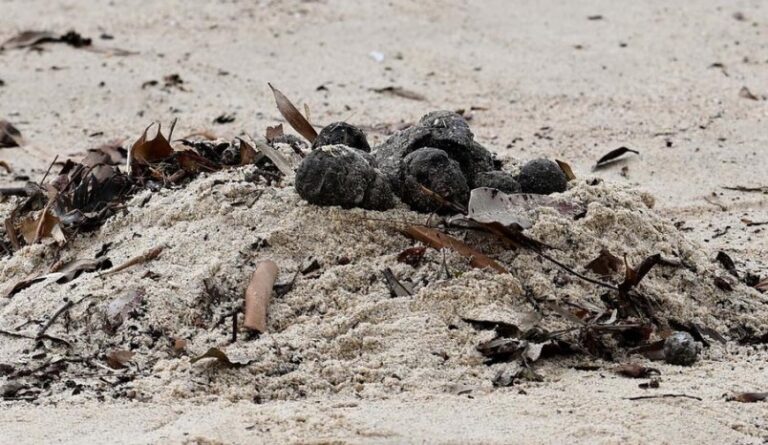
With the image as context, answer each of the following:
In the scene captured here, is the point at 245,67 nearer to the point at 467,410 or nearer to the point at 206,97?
the point at 206,97

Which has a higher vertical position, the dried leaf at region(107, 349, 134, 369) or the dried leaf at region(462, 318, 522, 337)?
the dried leaf at region(462, 318, 522, 337)

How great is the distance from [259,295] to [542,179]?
3.54 ft

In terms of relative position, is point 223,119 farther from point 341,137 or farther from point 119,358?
point 119,358

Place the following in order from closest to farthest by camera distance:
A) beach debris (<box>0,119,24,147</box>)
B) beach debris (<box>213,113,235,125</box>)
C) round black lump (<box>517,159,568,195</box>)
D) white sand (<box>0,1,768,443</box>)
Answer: white sand (<box>0,1,768,443</box>), round black lump (<box>517,159,568,195</box>), beach debris (<box>0,119,24,147</box>), beach debris (<box>213,113,235,125</box>)

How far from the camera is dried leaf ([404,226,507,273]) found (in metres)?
3.33

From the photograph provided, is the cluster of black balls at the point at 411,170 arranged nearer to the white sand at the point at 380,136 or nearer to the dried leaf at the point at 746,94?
the white sand at the point at 380,136

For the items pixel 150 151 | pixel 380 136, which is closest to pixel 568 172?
pixel 150 151

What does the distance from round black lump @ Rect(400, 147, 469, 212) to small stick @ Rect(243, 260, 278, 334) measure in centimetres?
51

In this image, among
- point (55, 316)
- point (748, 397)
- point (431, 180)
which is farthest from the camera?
point (431, 180)

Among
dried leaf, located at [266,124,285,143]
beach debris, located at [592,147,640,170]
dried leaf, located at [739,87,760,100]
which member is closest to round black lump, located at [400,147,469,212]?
dried leaf, located at [266,124,285,143]

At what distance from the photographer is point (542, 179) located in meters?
3.71

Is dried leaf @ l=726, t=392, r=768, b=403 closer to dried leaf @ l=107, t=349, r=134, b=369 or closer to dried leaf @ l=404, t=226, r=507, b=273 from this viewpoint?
dried leaf @ l=404, t=226, r=507, b=273

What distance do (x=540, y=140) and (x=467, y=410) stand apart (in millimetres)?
3071

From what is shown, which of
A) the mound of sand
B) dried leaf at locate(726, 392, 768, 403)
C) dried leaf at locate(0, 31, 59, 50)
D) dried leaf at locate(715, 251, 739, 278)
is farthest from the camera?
dried leaf at locate(0, 31, 59, 50)
